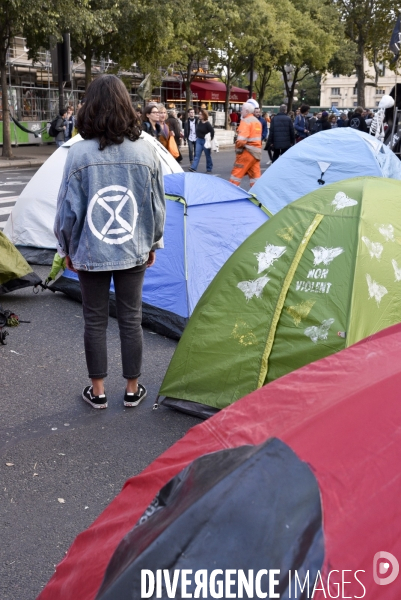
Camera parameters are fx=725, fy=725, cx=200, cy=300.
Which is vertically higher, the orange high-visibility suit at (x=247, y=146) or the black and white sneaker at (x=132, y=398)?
the orange high-visibility suit at (x=247, y=146)

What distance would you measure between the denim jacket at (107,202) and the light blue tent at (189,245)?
169 cm

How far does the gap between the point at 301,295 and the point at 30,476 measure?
173cm

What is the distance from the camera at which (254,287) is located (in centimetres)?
416

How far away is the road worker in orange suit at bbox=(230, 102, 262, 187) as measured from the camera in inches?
464

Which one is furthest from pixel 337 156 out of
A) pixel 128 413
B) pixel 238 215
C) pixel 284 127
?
pixel 284 127

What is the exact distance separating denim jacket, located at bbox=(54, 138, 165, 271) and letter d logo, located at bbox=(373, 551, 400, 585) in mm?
2639

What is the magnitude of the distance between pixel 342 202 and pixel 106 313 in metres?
1.50

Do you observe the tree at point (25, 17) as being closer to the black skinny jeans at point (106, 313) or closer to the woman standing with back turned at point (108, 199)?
the woman standing with back turned at point (108, 199)

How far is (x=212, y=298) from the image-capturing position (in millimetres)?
4305

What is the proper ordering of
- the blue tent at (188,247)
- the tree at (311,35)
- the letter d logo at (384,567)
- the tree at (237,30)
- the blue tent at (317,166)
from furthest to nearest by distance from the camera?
the tree at (311,35)
the tree at (237,30)
the blue tent at (317,166)
the blue tent at (188,247)
the letter d logo at (384,567)

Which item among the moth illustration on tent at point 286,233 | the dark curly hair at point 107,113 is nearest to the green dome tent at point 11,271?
the dark curly hair at point 107,113

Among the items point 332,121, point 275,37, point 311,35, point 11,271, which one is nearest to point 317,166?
point 11,271

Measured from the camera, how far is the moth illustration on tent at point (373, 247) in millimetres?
4023

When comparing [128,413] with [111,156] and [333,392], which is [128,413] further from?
[333,392]
